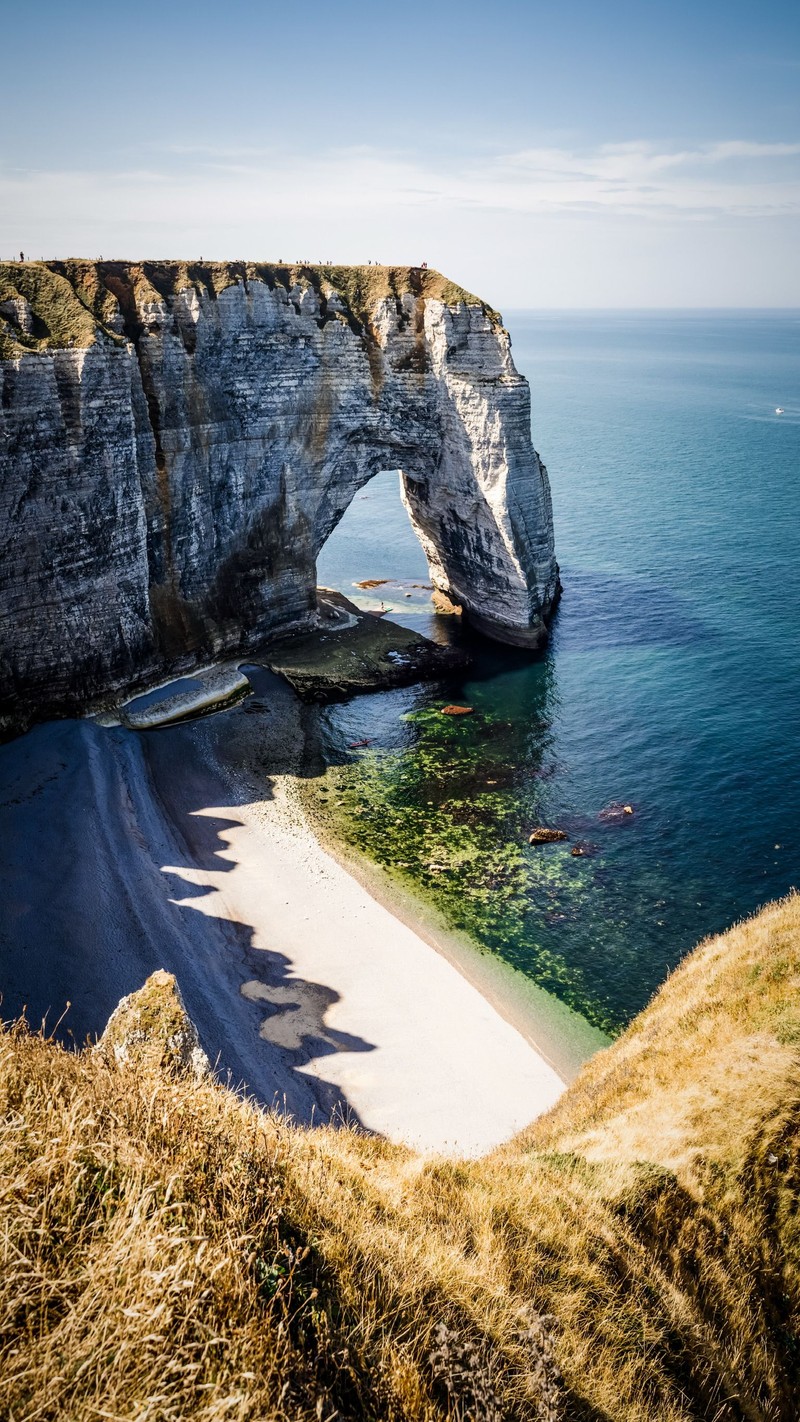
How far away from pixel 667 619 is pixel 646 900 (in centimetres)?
2921

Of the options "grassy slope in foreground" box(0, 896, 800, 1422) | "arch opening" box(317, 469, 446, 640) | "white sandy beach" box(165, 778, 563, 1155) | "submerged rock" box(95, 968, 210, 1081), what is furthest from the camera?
"arch opening" box(317, 469, 446, 640)

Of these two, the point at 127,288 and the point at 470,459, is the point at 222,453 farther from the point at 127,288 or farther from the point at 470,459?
the point at 470,459

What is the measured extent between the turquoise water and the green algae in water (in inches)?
3.6

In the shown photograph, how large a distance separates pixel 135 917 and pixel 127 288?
30.9 meters

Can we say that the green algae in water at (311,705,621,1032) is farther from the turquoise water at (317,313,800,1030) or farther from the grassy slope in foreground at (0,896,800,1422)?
the grassy slope in foreground at (0,896,800,1422)

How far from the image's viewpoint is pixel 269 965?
27.7 m

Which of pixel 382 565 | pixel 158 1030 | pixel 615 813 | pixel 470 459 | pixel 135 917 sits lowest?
pixel 135 917

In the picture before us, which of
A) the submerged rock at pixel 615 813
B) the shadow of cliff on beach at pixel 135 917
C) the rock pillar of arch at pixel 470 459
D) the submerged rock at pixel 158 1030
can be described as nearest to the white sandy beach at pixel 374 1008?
the shadow of cliff on beach at pixel 135 917

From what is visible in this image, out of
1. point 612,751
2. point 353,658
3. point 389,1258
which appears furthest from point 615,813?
point 389,1258

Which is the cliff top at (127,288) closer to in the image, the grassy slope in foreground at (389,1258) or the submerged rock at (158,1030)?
the submerged rock at (158,1030)

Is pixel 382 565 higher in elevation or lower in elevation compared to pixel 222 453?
lower

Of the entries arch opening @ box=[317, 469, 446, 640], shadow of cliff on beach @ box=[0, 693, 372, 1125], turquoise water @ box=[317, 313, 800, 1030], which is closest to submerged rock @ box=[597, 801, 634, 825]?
turquoise water @ box=[317, 313, 800, 1030]

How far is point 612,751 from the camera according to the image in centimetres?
4028

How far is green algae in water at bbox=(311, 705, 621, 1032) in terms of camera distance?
2869cm
